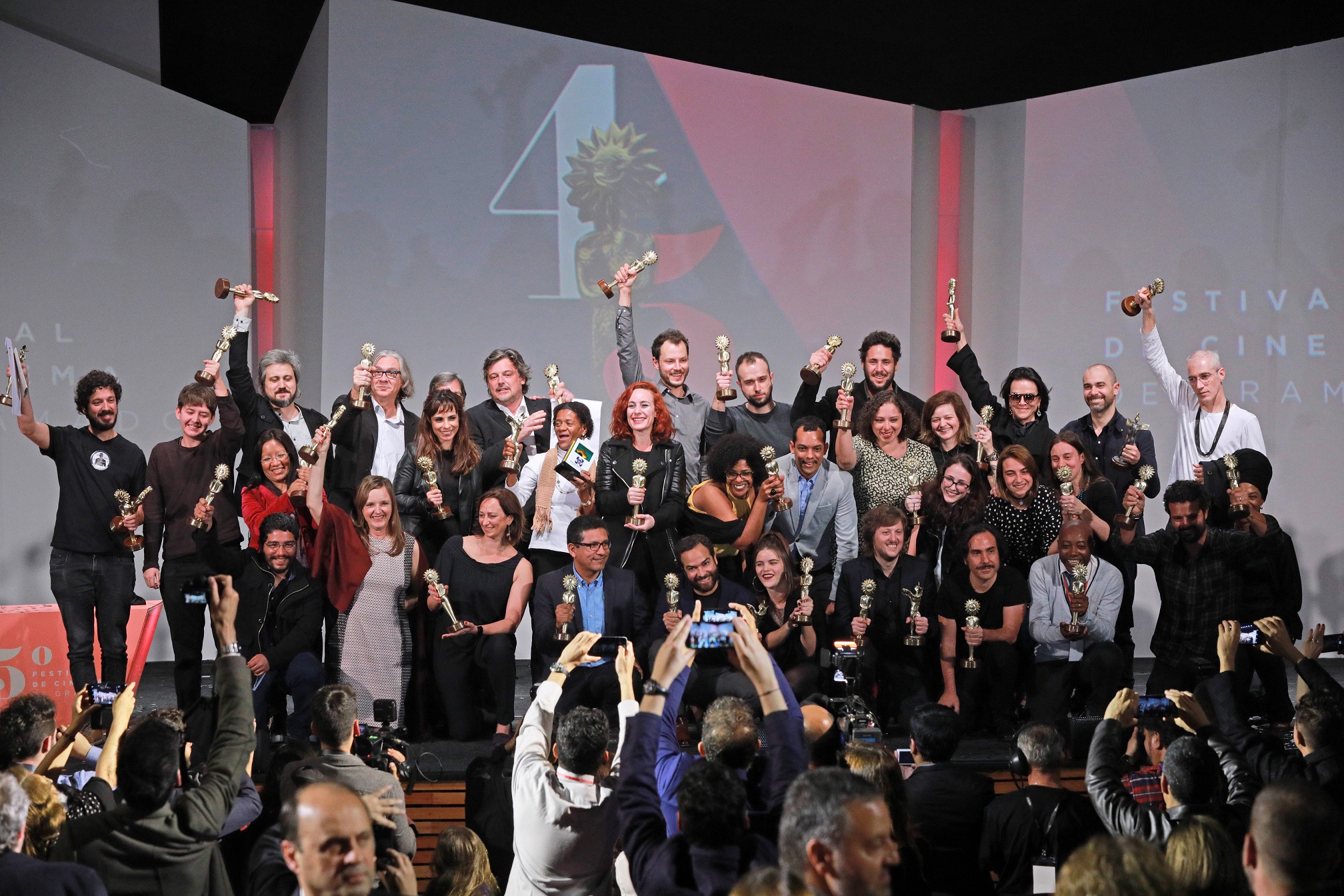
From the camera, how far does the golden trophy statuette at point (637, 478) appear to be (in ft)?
17.8

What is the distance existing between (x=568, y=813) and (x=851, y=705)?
168 cm

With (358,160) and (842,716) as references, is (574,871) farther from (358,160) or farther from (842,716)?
(358,160)

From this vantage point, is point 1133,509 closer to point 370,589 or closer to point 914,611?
point 914,611

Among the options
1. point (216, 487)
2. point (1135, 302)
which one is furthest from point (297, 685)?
point (1135, 302)

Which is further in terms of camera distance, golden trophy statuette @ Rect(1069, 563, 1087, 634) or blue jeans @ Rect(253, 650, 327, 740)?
golden trophy statuette @ Rect(1069, 563, 1087, 634)

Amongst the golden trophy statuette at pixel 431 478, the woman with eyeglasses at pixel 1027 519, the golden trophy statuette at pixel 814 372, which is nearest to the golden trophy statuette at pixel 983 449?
the woman with eyeglasses at pixel 1027 519

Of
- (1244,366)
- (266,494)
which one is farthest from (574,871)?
(1244,366)

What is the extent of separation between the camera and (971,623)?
5.33 metres

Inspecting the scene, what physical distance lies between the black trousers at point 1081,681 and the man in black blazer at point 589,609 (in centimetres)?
171

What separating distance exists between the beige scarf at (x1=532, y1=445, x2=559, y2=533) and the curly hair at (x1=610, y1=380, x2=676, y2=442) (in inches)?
12.0

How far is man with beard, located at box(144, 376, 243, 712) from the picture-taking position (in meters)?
5.43

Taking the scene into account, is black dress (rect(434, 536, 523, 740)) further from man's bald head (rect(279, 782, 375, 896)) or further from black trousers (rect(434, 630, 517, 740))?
man's bald head (rect(279, 782, 375, 896))

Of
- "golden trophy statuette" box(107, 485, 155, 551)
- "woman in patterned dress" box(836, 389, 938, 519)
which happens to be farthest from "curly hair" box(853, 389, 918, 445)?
"golden trophy statuette" box(107, 485, 155, 551)

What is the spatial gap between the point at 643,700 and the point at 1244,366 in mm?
6018
